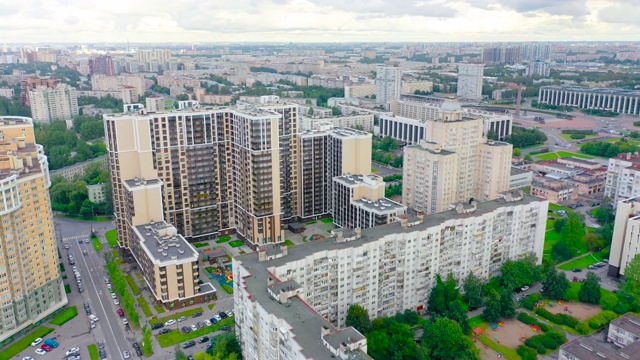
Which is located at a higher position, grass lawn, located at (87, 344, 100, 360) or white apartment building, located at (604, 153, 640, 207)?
white apartment building, located at (604, 153, 640, 207)

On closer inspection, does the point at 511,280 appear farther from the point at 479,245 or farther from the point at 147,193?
the point at 147,193

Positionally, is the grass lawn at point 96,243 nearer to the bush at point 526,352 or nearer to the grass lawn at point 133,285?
the grass lawn at point 133,285

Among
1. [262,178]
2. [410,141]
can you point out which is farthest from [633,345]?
[410,141]

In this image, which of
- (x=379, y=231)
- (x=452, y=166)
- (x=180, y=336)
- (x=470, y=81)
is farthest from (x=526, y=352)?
(x=470, y=81)

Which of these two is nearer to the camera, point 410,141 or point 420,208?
point 420,208

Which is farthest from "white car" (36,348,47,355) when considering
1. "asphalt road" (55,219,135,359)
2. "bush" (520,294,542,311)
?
"bush" (520,294,542,311)

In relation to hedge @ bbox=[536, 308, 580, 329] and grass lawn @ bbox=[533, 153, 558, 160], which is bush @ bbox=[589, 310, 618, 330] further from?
grass lawn @ bbox=[533, 153, 558, 160]
